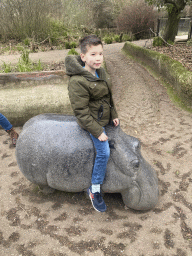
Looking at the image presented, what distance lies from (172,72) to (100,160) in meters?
4.66

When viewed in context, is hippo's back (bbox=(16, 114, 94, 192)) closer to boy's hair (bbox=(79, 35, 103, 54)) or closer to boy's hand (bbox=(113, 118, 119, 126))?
boy's hand (bbox=(113, 118, 119, 126))

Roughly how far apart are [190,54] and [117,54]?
4.34 m

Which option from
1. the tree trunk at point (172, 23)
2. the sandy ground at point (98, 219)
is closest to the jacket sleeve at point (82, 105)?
the sandy ground at point (98, 219)

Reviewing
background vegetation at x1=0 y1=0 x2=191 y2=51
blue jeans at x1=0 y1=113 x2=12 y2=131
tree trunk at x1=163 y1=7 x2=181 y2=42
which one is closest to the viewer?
blue jeans at x1=0 y1=113 x2=12 y2=131

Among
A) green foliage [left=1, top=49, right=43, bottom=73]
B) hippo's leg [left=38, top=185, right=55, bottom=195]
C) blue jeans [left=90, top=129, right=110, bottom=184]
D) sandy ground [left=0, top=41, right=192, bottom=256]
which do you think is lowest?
sandy ground [left=0, top=41, right=192, bottom=256]

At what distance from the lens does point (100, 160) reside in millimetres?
2098

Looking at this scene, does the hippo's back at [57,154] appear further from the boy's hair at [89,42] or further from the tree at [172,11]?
the tree at [172,11]

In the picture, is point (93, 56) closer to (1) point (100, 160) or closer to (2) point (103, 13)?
(1) point (100, 160)

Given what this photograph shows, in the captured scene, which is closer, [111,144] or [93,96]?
[93,96]

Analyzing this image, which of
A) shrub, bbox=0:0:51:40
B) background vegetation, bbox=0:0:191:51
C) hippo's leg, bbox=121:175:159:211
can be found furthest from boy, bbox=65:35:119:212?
shrub, bbox=0:0:51:40

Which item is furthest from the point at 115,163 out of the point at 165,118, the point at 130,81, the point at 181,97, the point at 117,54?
the point at 117,54

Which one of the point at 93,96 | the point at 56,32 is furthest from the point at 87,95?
the point at 56,32

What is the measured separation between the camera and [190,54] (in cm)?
714

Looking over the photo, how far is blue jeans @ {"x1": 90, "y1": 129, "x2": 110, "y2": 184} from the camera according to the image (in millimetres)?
2074
